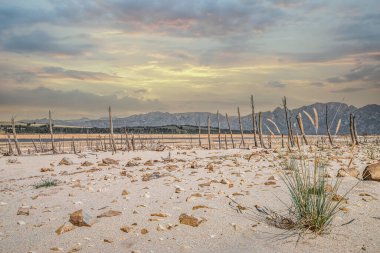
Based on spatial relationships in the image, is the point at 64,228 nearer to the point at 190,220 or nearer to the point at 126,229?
the point at 126,229

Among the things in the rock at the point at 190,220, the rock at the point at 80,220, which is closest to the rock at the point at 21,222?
the rock at the point at 80,220

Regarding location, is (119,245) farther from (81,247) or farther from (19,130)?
(19,130)

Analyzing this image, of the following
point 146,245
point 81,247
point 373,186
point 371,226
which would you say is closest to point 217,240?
point 146,245

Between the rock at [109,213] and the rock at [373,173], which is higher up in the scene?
the rock at [373,173]

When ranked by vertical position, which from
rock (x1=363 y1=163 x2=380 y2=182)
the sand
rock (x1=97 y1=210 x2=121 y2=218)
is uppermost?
rock (x1=363 y1=163 x2=380 y2=182)

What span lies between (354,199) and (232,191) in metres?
1.98

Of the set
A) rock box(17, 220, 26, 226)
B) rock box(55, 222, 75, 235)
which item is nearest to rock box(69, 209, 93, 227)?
rock box(55, 222, 75, 235)

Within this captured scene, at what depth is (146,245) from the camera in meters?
3.65

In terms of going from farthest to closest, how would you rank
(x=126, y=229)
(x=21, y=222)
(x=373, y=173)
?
(x=373, y=173)
(x=21, y=222)
(x=126, y=229)

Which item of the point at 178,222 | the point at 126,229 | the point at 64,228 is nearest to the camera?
the point at 126,229

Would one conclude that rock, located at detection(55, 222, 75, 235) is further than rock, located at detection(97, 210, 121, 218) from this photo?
No

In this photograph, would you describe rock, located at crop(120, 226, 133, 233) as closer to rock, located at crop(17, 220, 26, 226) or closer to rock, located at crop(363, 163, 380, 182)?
rock, located at crop(17, 220, 26, 226)

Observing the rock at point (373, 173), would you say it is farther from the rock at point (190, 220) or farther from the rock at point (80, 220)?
the rock at point (80, 220)

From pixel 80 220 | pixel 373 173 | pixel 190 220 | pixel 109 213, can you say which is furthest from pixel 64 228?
pixel 373 173
